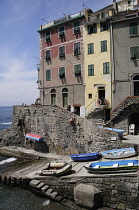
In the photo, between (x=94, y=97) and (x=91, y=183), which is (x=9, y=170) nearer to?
(x=91, y=183)

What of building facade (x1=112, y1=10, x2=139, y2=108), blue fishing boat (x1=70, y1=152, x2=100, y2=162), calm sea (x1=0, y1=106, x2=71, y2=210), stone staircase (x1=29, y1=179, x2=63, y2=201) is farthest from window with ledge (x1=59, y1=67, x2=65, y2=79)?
calm sea (x1=0, y1=106, x2=71, y2=210)

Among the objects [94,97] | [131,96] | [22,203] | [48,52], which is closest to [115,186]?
[22,203]

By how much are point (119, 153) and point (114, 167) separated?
9.78ft

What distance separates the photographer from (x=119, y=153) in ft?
54.8

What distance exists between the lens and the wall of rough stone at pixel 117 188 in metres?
12.9

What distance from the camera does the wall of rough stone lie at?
1287 cm

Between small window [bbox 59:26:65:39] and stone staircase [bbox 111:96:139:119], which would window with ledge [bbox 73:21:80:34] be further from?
stone staircase [bbox 111:96:139:119]

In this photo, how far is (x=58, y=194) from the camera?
1552 cm

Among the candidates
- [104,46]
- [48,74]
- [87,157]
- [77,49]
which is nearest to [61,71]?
[48,74]

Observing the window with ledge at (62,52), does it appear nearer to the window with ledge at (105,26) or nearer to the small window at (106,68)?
the window with ledge at (105,26)

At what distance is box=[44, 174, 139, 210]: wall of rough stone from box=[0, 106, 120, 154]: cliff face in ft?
17.1

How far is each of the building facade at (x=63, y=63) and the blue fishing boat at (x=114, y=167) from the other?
13887 millimetres

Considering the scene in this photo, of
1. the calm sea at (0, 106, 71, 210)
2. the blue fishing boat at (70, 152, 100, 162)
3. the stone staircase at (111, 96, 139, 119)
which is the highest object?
the stone staircase at (111, 96, 139, 119)

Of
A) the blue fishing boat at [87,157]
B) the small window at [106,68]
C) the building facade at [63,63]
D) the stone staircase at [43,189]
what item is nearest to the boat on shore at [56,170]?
the stone staircase at [43,189]
